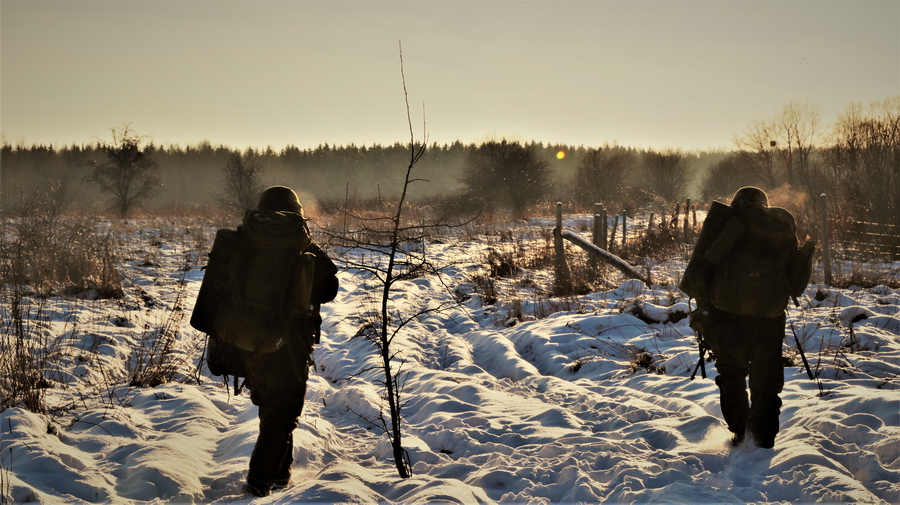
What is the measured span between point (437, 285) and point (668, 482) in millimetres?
8820

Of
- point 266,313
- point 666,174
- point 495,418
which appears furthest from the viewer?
point 666,174

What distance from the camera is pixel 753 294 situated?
379 cm

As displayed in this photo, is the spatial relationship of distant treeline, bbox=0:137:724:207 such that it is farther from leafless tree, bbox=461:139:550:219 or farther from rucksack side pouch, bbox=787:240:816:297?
rucksack side pouch, bbox=787:240:816:297

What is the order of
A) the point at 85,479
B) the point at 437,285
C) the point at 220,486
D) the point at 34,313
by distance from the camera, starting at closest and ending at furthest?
the point at 85,479, the point at 220,486, the point at 34,313, the point at 437,285

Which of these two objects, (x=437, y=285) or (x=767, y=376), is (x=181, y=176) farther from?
(x=767, y=376)

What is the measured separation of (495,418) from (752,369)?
222 cm

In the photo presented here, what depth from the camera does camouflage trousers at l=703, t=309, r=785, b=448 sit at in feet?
12.5

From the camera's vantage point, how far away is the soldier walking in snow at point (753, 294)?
3.76 m

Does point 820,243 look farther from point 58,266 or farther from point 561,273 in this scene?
point 58,266

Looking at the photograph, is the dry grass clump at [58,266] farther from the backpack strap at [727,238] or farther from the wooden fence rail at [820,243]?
the backpack strap at [727,238]

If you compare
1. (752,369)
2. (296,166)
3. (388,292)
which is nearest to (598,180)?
(388,292)

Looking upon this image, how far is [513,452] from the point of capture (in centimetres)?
422

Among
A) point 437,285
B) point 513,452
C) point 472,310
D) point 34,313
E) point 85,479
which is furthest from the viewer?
point 437,285

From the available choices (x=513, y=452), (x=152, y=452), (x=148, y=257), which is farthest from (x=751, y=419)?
(x=148, y=257)
